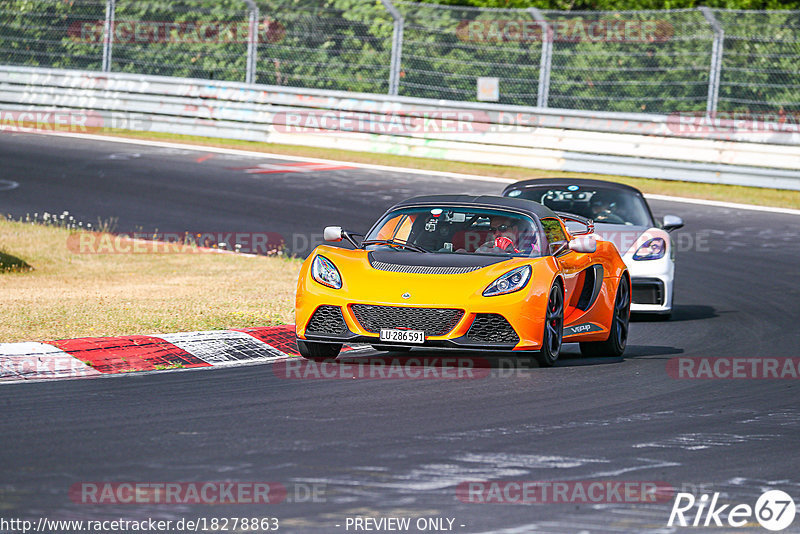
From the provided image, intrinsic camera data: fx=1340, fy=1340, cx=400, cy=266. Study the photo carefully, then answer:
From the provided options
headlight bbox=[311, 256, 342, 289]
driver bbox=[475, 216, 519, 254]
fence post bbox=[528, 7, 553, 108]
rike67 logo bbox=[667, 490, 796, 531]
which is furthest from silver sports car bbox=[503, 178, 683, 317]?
fence post bbox=[528, 7, 553, 108]

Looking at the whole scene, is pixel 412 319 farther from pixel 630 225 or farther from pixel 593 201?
pixel 593 201

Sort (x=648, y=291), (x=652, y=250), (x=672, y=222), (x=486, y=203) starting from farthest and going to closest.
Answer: (x=672, y=222) < (x=652, y=250) < (x=648, y=291) < (x=486, y=203)

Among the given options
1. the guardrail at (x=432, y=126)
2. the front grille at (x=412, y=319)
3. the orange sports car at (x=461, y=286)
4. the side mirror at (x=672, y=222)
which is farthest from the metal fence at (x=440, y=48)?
the front grille at (x=412, y=319)

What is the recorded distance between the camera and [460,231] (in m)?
10.8

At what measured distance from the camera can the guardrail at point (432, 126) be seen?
23.7 m

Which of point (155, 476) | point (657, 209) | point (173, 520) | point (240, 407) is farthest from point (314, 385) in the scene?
point (657, 209)

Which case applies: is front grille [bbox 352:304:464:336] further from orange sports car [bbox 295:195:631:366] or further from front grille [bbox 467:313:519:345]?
front grille [bbox 467:313:519:345]

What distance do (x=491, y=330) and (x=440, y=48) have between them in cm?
1649

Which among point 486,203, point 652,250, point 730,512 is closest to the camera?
point 730,512

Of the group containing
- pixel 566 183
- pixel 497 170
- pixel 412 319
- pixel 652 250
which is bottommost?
pixel 412 319

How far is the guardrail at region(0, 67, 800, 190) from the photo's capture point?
77.6 feet

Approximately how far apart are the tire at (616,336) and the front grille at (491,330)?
1882mm

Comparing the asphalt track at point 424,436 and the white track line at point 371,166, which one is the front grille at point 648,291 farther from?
the white track line at point 371,166

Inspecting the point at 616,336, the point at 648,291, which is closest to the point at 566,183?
the point at 648,291
